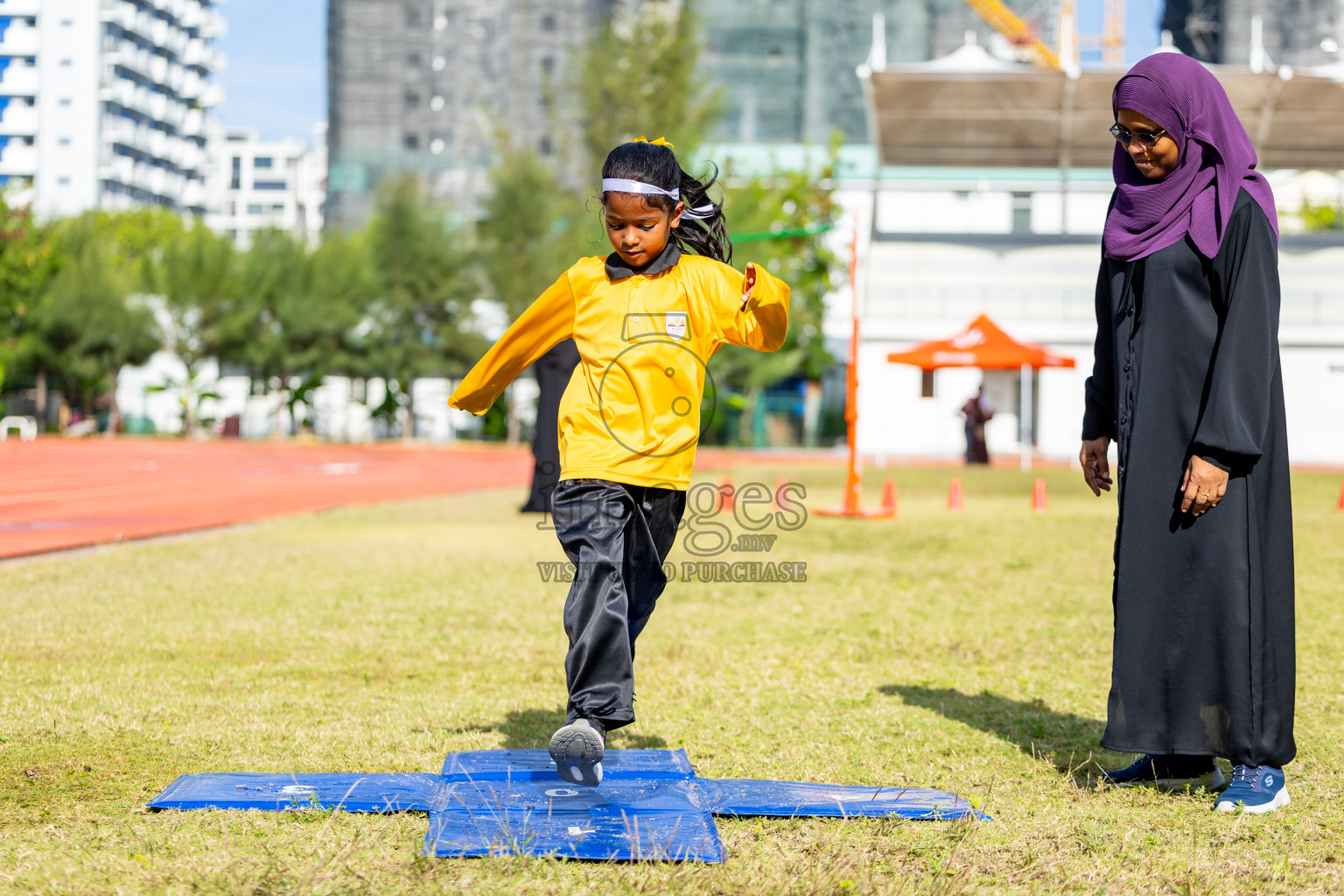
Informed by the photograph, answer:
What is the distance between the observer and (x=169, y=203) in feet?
339

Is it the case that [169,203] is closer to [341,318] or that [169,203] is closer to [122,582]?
[341,318]

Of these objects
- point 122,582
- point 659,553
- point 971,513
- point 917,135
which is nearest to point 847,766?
point 659,553

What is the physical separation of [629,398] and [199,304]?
147 feet

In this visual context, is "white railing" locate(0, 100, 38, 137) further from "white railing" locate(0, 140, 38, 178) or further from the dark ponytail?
the dark ponytail

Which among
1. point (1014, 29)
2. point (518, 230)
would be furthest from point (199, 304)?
point (1014, 29)

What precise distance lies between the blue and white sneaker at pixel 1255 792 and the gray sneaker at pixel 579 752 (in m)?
1.84

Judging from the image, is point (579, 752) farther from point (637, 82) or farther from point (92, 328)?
point (92, 328)

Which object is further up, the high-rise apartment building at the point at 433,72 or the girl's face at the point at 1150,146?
the high-rise apartment building at the point at 433,72

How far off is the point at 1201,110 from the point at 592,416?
82.3 inches

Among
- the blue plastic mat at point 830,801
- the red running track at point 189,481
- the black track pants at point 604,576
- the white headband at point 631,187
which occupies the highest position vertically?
the white headband at point 631,187

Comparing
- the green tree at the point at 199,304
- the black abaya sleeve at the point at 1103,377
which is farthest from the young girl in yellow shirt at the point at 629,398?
the green tree at the point at 199,304

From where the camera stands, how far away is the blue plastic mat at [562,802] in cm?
333

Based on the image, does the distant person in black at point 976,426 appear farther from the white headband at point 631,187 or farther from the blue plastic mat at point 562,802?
the white headband at point 631,187

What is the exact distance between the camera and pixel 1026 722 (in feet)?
17.4
